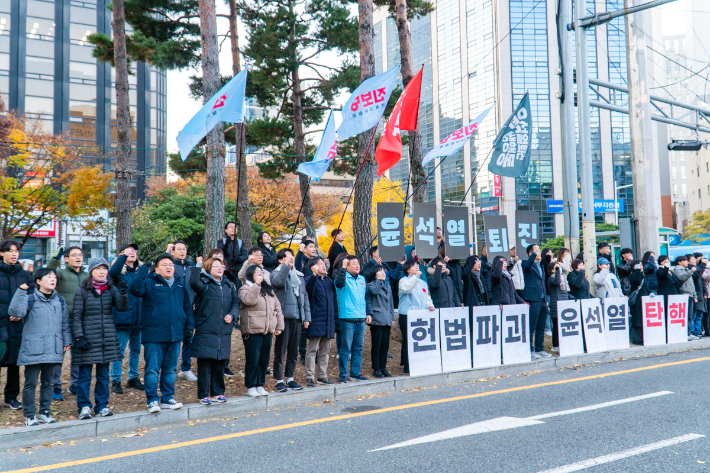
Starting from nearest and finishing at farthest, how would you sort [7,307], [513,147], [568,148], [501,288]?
[7,307] → [501,288] → [513,147] → [568,148]

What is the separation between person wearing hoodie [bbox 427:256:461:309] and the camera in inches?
375

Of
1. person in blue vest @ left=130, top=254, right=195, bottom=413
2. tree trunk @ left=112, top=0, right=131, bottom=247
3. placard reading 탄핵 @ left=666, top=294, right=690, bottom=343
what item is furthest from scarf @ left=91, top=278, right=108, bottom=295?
placard reading 탄핵 @ left=666, top=294, right=690, bottom=343

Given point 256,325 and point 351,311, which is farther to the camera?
point 351,311

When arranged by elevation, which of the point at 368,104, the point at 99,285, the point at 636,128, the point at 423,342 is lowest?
the point at 423,342

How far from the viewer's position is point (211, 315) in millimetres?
7043

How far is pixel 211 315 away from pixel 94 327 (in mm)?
1331

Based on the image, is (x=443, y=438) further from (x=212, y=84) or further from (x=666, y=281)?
(x=666, y=281)

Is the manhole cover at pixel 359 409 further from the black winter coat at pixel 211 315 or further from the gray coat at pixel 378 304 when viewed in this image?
the gray coat at pixel 378 304

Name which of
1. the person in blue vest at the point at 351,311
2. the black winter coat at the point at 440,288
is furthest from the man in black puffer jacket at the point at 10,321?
the black winter coat at the point at 440,288

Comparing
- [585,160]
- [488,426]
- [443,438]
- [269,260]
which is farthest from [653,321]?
[443,438]

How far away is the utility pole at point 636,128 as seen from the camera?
12.7m

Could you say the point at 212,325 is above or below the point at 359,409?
above

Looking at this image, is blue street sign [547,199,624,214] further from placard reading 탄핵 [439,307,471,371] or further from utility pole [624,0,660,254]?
placard reading 탄핵 [439,307,471,371]

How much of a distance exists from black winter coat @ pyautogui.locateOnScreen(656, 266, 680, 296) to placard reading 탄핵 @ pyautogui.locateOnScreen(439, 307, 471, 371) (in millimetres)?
6112
